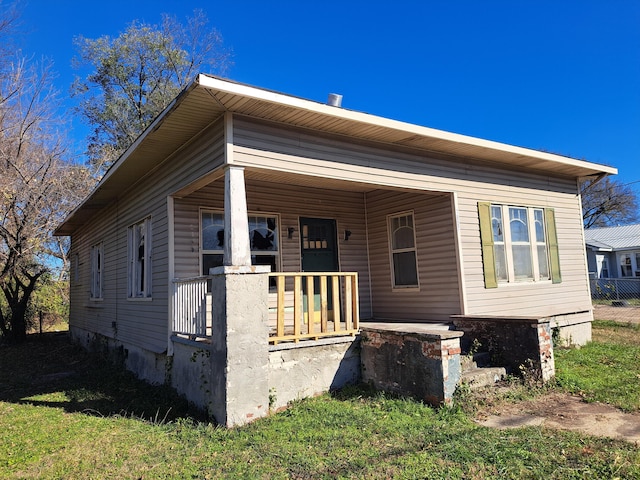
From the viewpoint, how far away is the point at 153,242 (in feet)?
26.3

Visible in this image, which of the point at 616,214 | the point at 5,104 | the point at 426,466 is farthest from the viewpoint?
the point at 616,214

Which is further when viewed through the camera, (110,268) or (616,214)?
(616,214)

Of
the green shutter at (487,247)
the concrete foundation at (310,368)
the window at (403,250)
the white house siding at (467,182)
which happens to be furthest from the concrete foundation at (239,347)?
the green shutter at (487,247)

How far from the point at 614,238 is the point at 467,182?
79.1ft

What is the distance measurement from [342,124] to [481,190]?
351 centimetres

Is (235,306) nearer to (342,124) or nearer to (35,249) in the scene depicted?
(342,124)

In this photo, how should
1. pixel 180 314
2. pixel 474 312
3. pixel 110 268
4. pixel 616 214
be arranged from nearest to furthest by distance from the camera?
pixel 180 314, pixel 474 312, pixel 110 268, pixel 616 214

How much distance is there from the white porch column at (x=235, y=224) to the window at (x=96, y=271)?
755 centimetres

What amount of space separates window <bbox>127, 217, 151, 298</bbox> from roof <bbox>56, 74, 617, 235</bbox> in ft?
3.35

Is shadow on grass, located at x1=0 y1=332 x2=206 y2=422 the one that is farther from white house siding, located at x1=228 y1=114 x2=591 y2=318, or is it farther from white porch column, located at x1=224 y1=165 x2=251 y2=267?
white house siding, located at x1=228 y1=114 x2=591 y2=318

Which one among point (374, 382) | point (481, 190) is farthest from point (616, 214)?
point (374, 382)

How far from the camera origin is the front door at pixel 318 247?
867cm

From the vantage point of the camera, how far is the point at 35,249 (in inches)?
531

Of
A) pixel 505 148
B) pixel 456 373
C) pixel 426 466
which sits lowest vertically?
pixel 426 466
